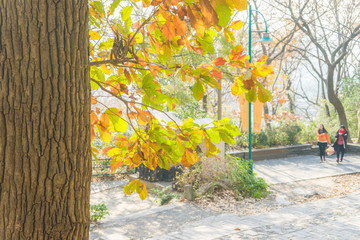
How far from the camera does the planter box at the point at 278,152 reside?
16.8m

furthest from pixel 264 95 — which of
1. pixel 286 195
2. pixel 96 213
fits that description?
pixel 286 195

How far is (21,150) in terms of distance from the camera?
5.87 feet

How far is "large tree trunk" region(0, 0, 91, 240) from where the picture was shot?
1776 mm

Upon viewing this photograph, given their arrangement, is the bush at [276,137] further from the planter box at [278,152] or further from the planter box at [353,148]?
the planter box at [353,148]

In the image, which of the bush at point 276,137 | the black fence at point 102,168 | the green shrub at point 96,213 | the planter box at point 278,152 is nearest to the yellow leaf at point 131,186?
the green shrub at point 96,213

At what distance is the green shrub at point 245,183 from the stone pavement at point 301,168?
6.24 feet

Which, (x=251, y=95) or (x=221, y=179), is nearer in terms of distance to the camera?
(x=251, y=95)

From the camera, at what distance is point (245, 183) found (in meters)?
10.4

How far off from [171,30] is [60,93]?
724 millimetres

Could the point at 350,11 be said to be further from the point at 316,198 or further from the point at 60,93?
the point at 60,93

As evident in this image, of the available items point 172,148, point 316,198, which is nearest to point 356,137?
point 316,198

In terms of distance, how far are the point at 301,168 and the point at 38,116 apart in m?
14.5

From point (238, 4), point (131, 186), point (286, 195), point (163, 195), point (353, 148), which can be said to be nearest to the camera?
point (238, 4)

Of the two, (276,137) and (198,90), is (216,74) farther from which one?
(276,137)
